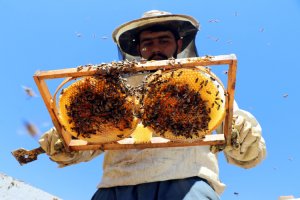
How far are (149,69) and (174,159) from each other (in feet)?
2.35

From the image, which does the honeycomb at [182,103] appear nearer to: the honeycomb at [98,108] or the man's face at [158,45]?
the honeycomb at [98,108]

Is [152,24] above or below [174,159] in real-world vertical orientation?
above

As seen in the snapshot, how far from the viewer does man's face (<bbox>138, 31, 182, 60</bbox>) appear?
8.98 ft

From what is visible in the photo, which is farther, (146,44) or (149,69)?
(146,44)

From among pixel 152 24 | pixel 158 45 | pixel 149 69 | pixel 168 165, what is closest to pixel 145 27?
pixel 152 24

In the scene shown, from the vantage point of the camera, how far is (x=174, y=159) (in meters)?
2.25

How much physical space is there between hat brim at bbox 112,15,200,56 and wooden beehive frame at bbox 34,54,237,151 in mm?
1071

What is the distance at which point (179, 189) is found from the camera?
212cm

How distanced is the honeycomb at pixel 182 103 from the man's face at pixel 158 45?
33.0 inches

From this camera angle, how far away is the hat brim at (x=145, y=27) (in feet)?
9.26

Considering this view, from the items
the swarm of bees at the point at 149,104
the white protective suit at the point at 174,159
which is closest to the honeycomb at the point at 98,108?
the swarm of bees at the point at 149,104

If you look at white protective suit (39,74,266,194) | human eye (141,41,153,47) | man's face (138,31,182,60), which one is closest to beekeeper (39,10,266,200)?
white protective suit (39,74,266,194)

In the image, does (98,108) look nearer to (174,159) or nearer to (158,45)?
(174,159)

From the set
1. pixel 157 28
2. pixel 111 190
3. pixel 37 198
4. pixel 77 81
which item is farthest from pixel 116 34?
pixel 37 198
